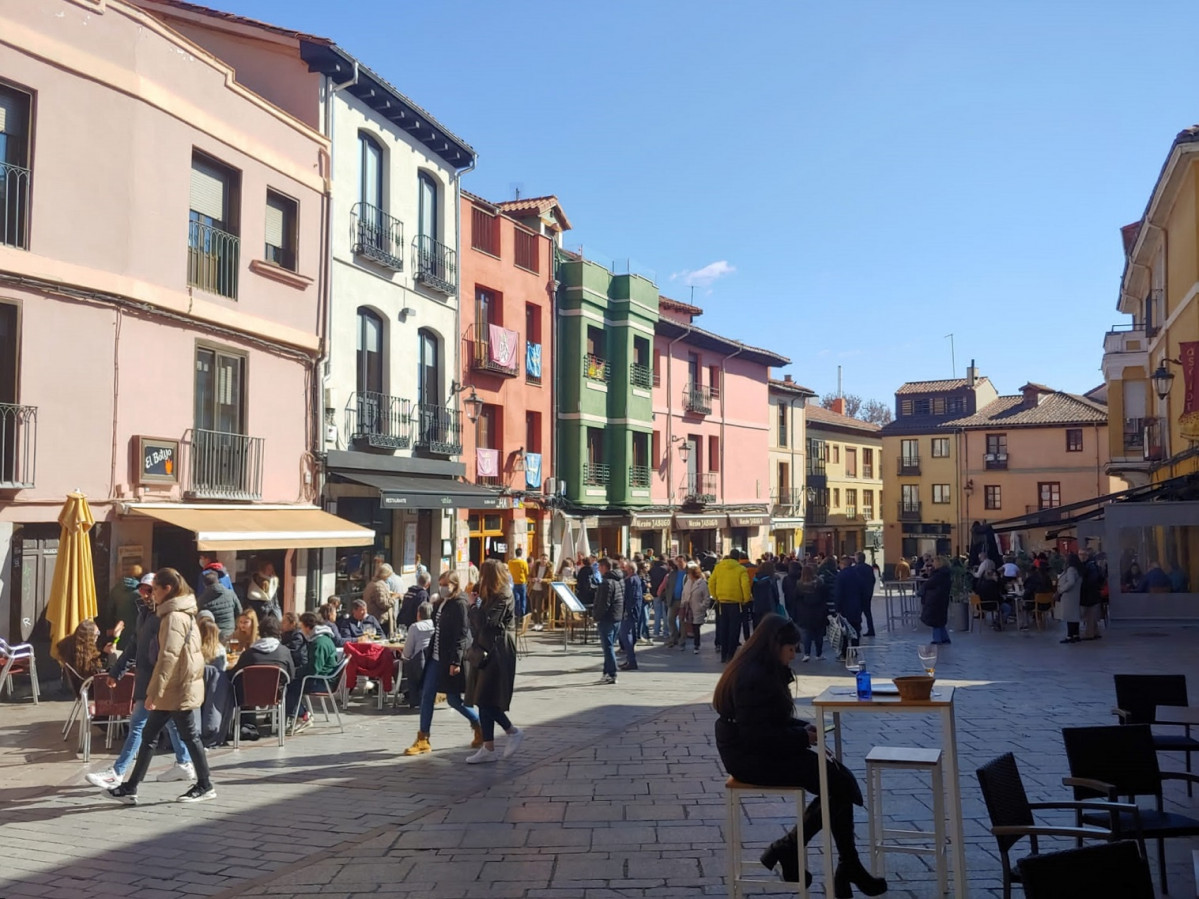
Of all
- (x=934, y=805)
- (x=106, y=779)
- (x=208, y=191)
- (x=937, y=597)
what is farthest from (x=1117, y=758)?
(x=208, y=191)

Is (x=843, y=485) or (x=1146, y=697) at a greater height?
(x=843, y=485)

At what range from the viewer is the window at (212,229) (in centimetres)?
1666

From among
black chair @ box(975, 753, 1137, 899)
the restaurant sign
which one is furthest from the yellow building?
black chair @ box(975, 753, 1137, 899)

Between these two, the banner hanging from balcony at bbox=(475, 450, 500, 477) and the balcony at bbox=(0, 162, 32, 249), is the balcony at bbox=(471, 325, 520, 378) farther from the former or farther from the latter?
the balcony at bbox=(0, 162, 32, 249)

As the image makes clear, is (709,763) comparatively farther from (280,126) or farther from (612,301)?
(612,301)

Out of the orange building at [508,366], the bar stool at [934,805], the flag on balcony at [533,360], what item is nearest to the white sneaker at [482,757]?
the bar stool at [934,805]

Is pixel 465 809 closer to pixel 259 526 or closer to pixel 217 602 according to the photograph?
pixel 217 602

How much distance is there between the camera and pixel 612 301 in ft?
111

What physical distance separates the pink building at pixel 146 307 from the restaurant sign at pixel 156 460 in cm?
3

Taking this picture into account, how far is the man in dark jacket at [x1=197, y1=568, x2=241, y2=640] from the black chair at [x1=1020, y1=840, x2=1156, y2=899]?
36.1ft

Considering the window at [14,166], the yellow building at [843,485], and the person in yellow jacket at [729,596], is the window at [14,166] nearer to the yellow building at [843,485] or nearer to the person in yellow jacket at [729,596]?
the person in yellow jacket at [729,596]

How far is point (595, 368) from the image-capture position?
33.1 meters

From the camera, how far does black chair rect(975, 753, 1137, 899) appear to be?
5.02m

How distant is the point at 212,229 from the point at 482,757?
1049 cm
